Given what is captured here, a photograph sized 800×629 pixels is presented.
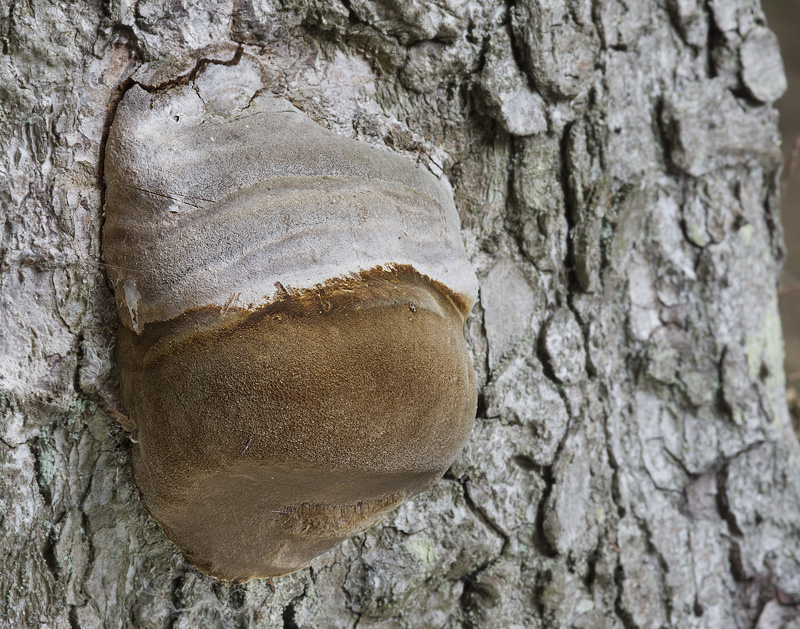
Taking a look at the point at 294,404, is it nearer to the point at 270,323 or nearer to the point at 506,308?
the point at 270,323

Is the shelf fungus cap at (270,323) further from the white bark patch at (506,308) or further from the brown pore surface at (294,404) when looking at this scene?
the white bark patch at (506,308)

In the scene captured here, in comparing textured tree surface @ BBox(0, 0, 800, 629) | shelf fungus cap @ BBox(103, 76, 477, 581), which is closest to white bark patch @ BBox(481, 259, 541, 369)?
textured tree surface @ BBox(0, 0, 800, 629)

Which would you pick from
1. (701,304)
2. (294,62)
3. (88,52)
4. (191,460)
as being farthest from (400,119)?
(701,304)

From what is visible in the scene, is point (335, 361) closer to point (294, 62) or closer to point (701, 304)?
point (294, 62)

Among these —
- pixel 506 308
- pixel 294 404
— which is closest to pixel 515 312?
pixel 506 308

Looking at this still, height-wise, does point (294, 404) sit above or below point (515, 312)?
below

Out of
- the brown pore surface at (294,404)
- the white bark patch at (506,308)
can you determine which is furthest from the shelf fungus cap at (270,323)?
the white bark patch at (506,308)
